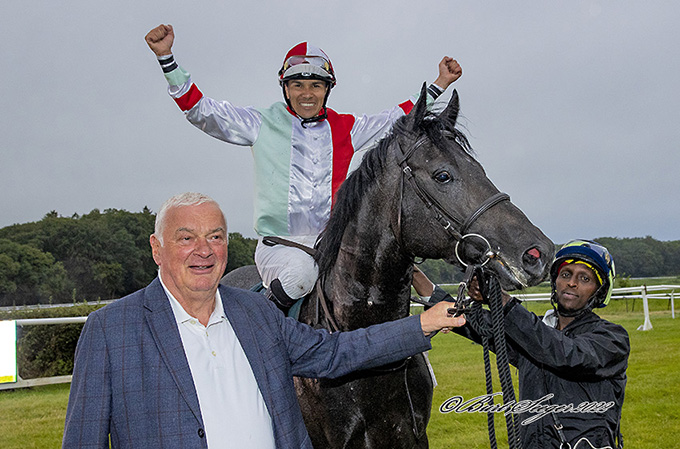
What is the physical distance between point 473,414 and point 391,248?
5.19 m

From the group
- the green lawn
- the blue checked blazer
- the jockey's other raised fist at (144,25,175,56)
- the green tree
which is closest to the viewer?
the blue checked blazer

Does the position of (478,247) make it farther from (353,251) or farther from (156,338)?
(156,338)

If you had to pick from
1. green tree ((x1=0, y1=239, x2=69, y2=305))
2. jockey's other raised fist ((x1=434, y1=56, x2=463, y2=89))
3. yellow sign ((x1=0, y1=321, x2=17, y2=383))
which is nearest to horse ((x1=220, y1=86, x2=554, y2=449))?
jockey's other raised fist ((x1=434, y1=56, x2=463, y2=89))

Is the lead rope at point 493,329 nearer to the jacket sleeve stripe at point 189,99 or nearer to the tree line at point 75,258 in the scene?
the jacket sleeve stripe at point 189,99

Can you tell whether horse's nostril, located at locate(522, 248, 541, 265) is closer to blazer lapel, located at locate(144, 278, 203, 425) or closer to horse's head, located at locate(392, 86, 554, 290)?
horse's head, located at locate(392, 86, 554, 290)

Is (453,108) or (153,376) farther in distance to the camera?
(453,108)

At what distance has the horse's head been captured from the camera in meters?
1.95

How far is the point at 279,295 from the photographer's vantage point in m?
2.64

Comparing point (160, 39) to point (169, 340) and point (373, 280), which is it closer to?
point (373, 280)

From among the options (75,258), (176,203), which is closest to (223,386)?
(176,203)

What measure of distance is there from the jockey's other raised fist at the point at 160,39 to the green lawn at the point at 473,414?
4727 mm

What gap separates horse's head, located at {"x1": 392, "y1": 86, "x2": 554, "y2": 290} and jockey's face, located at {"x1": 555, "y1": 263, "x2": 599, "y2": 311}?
0.64 meters

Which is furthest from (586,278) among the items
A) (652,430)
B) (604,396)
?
(652,430)

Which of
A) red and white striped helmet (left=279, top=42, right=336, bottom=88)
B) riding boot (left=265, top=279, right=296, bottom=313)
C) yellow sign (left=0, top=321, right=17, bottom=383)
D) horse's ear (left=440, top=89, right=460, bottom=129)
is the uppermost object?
red and white striped helmet (left=279, top=42, right=336, bottom=88)
